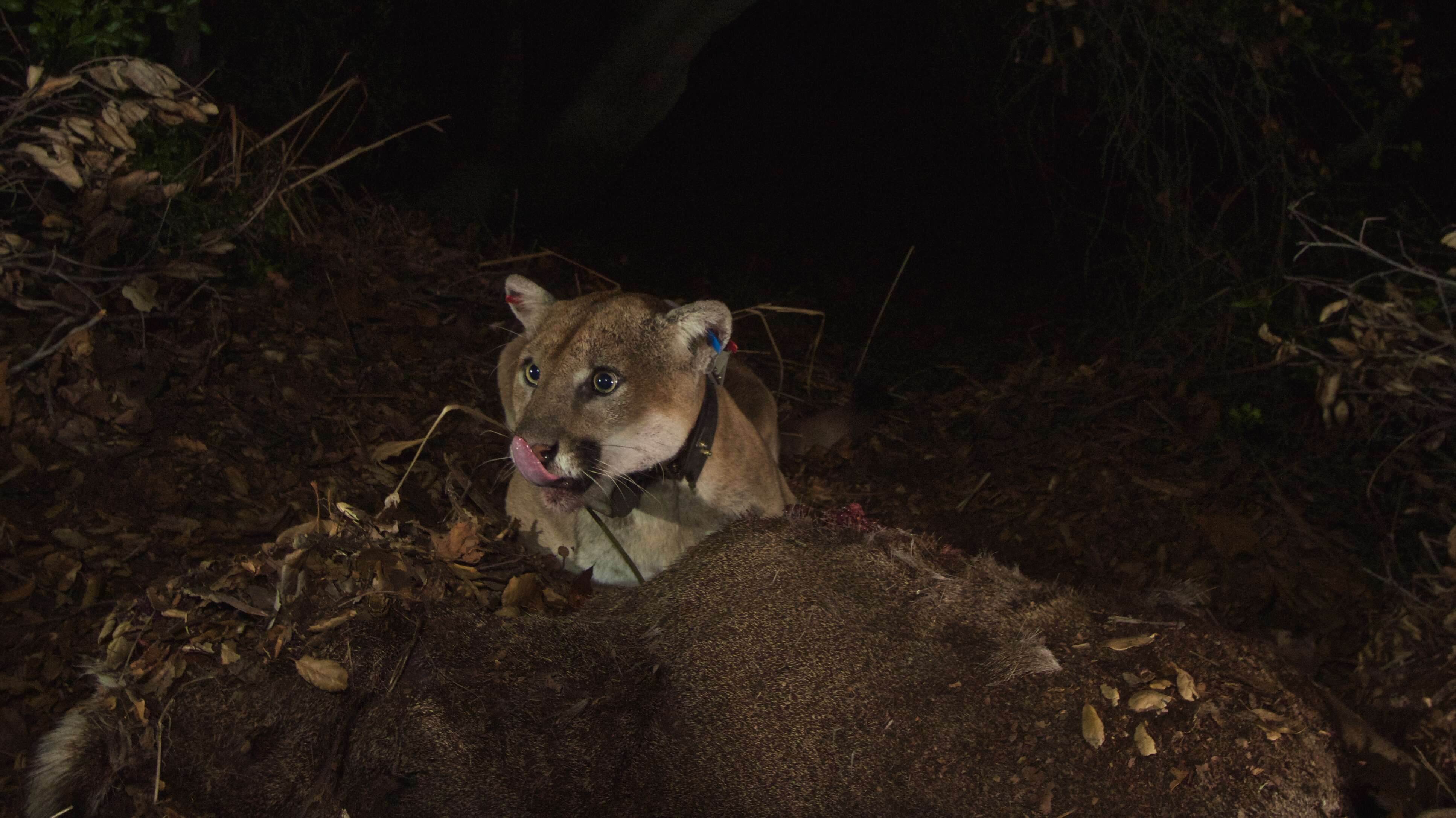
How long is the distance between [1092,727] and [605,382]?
1966 millimetres

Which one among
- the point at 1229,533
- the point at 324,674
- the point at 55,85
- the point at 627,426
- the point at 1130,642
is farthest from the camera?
the point at 1229,533

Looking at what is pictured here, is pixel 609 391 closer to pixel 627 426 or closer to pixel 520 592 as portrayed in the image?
pixel 627 426

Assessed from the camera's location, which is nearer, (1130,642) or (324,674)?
(324,674)

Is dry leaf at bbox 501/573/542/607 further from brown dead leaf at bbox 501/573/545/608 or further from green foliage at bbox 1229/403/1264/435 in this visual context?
green foliage at bbox 1229/403/1264/435

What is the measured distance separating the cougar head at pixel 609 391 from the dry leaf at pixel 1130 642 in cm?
164

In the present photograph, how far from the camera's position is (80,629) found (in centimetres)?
308

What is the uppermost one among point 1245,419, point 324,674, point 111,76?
point 111,76

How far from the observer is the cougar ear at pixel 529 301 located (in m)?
3.90

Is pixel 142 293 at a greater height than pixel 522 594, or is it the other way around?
pixel 142 293

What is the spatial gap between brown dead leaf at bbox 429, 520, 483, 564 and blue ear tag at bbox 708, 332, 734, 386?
105cm

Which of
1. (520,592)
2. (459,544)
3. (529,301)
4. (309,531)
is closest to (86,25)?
(529,301)

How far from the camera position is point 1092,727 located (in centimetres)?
235

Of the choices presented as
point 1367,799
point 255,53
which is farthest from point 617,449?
point 255,53

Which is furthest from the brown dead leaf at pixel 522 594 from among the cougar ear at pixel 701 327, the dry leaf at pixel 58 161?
the dry leaf at pixel 58 161
